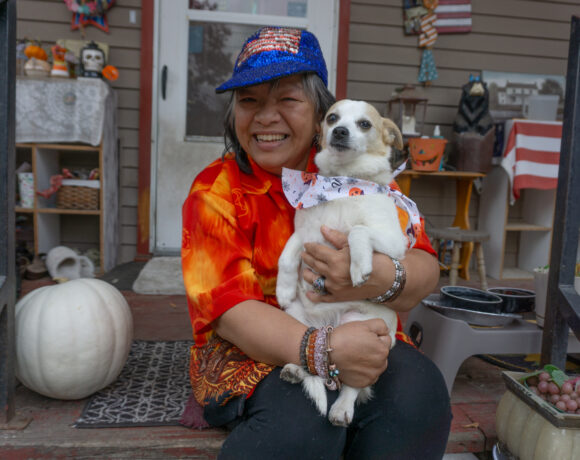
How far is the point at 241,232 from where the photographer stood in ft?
4.43

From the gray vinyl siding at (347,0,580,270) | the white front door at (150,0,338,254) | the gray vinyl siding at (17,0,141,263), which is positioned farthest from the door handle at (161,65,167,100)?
the gray vinyl siding at (347,0,580,270)

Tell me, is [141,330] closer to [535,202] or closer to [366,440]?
[366,440]

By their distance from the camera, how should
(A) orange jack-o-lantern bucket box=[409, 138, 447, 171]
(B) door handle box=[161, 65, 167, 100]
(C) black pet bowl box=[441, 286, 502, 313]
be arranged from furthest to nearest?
(B) door handle box=[161, 65, 167, 100]
(A) orange jack-o-lantern bucket box=[409, 138, 447, 171]
(C) black pet bowl box=[441, 286, 502, 313]

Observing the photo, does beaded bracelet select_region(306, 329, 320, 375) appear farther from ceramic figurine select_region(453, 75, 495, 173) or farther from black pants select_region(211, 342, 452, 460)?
ceramic figurine select_region(453, 75, 495, 173)

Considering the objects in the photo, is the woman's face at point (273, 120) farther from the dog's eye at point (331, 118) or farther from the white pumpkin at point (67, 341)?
the white pumpkin at point (67, 341)

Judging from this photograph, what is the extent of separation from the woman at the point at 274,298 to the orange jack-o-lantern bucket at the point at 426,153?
212cm

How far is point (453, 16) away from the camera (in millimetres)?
3834

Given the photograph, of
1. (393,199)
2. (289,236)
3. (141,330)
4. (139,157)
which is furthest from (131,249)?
(393,199)

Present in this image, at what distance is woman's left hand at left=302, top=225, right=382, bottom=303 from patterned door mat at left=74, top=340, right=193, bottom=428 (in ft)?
2.22

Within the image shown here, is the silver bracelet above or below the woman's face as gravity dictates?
below

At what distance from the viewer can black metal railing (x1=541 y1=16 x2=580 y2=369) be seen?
1.50m

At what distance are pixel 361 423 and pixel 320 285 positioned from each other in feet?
1.23

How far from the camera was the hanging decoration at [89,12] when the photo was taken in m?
3.38

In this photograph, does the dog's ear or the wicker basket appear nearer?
the dog's ear
